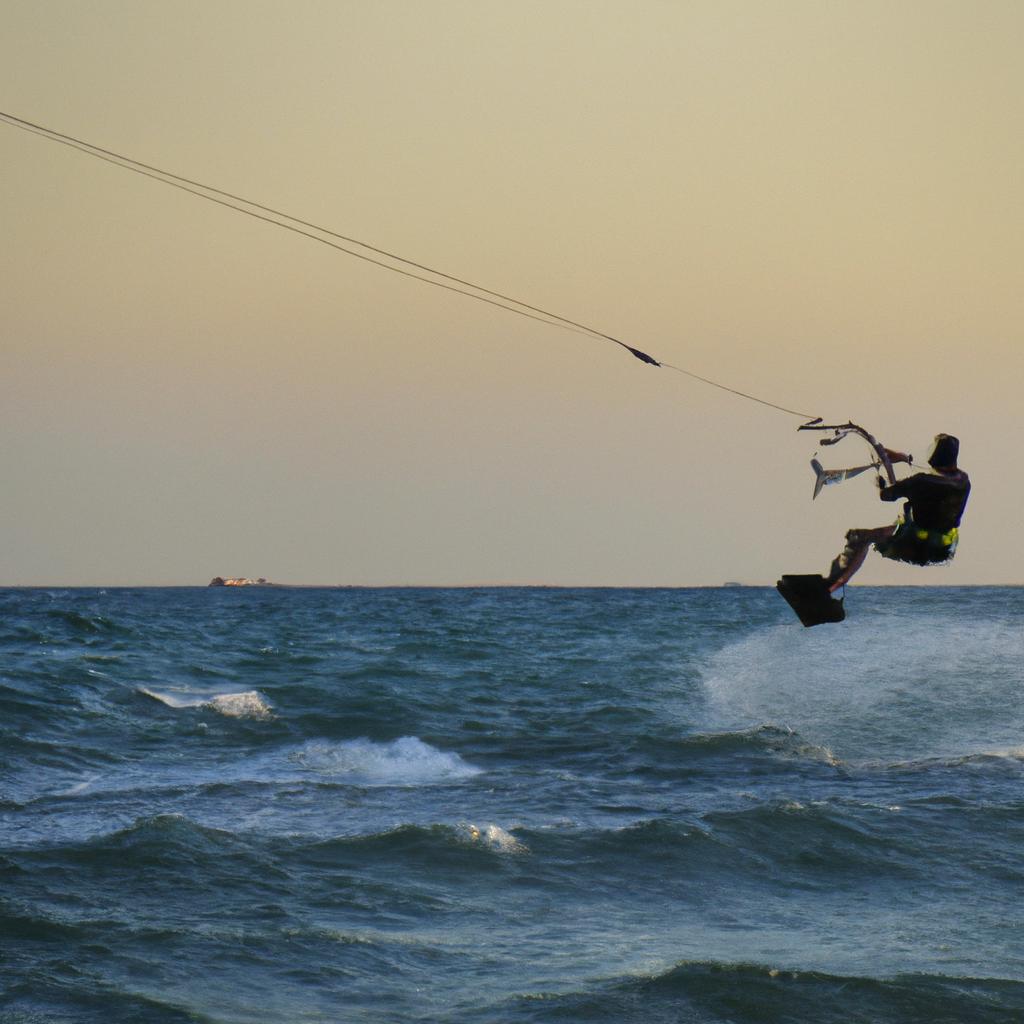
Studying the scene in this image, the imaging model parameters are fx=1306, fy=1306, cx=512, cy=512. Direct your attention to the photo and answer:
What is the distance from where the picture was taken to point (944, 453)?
464 inches

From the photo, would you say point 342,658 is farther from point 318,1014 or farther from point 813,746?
point 318,1014

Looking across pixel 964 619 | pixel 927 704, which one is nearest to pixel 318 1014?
pixel 927 704

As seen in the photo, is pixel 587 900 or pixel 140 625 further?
pixel 140 625

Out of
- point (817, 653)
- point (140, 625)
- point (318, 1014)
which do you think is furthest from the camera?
point (140, 625)

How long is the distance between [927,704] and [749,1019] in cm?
2427

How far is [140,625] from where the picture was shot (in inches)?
2709

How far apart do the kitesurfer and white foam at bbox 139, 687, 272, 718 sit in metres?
23.1

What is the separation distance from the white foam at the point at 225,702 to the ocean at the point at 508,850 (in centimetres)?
19

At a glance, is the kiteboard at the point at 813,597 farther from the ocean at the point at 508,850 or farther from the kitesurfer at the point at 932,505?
the ocean at the point at 508,850

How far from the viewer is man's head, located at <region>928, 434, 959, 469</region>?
38.6 feet

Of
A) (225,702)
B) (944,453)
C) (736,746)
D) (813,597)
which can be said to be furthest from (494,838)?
(225,702)

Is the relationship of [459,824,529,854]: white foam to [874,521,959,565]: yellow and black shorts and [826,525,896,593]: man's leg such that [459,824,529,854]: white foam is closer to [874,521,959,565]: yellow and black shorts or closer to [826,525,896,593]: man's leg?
[826,525,896,593]: man's leg

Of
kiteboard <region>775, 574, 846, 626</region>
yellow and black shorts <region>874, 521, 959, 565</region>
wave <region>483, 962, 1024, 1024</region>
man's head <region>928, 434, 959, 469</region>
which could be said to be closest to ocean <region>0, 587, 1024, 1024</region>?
wave <region>483, 962, 1024, 1024</region>

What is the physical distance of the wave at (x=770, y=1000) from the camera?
1293cm
